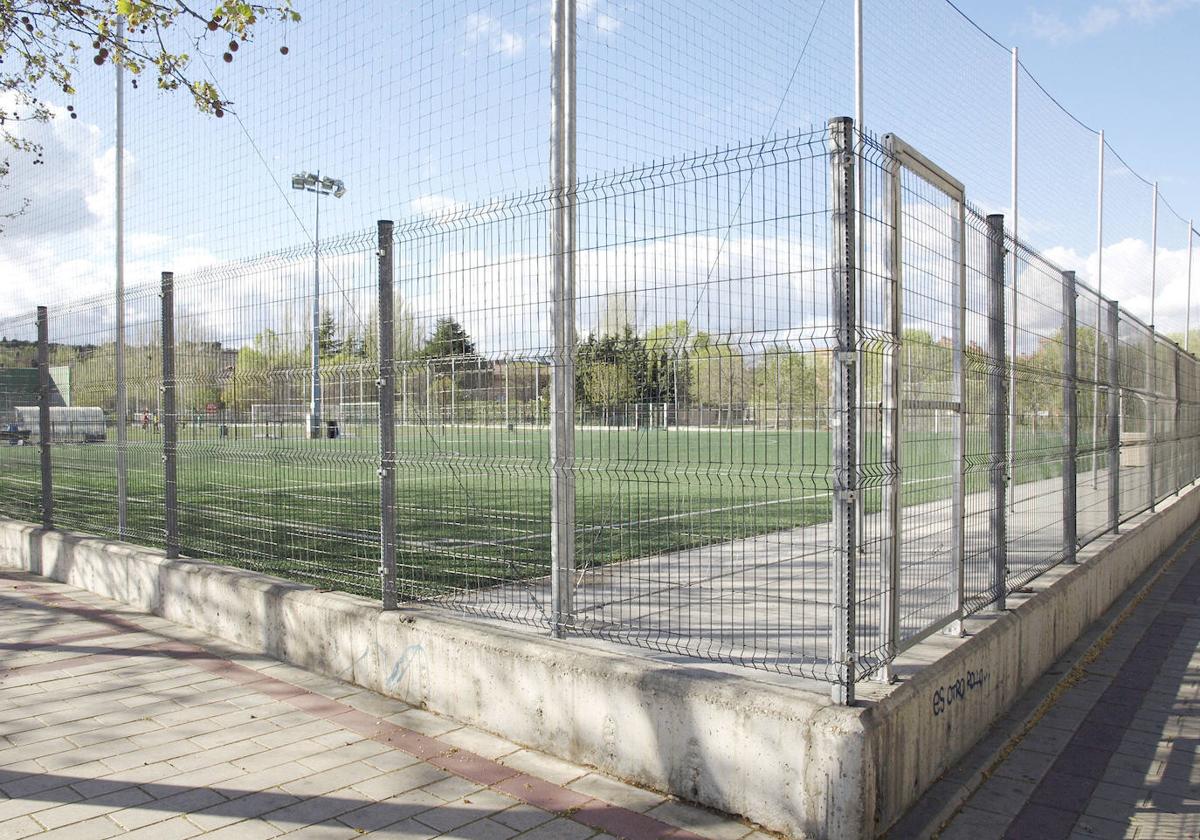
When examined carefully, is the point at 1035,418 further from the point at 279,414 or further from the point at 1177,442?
the point at 1177,442

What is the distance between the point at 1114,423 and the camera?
8750 millimetres

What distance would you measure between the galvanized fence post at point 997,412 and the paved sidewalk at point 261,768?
8.29 ft

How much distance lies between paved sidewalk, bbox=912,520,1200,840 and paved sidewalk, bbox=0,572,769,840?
4.14 feet

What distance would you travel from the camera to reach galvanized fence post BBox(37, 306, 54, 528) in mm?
9250

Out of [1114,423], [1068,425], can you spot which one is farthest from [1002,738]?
[1114,423]

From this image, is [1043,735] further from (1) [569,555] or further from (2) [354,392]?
(2) [354,392]

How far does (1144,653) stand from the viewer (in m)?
6.62

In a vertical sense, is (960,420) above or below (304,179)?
below

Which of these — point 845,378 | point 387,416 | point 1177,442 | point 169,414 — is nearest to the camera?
point 845,378

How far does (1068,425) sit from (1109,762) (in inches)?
125

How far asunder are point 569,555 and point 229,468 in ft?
11.7

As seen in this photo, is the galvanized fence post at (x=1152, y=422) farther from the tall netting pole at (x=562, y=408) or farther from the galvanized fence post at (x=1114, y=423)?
the tall netting pole at (x=562, y=408)

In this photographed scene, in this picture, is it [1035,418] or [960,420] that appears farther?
[1035,418]

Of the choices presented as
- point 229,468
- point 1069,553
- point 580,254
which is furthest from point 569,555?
point 1069,553
